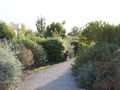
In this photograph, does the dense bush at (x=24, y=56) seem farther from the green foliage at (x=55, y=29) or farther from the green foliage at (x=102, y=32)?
the green foliage at (x=55, y=29)

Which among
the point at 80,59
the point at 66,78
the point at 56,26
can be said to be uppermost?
the point at 56,26

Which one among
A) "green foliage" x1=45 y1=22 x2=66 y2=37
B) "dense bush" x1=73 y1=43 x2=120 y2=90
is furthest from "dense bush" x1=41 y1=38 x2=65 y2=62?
"green foliage" x1=45 y1=22 x2=66 y2=37

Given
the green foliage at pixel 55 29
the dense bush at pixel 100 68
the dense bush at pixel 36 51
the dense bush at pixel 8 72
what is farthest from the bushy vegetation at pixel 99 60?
the green foliage at pixel 55 29

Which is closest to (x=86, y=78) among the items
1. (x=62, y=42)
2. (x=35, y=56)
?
(x=35, y=56)

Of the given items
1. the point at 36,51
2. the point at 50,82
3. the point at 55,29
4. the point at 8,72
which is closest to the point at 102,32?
the point at 36,51

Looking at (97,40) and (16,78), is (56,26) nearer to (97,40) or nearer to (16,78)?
(97,40)

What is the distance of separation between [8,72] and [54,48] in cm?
996

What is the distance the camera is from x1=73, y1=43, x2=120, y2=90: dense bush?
9500mm

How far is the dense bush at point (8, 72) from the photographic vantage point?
923 centimetres

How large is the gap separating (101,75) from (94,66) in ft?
2.79

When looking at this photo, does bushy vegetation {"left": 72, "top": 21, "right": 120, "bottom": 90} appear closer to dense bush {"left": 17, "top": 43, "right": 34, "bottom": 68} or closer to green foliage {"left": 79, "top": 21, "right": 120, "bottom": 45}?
green foliage {"left": 79, "top": 21, "right": 120, "bottom": 45}

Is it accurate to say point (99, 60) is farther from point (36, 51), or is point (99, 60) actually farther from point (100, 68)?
point (36, 51)

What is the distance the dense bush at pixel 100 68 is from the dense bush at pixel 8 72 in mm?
2472

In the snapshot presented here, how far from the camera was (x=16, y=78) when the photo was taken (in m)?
9.69
